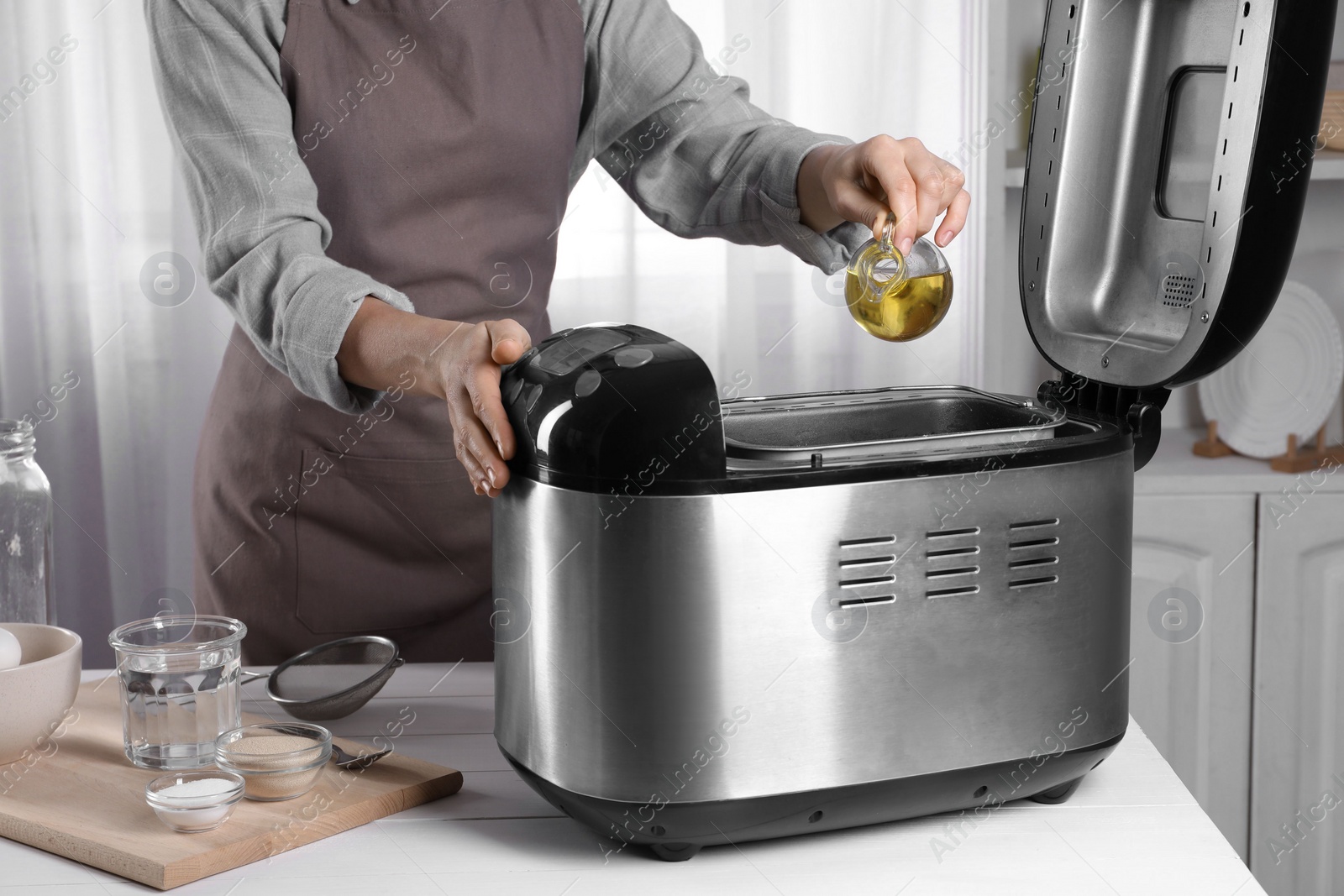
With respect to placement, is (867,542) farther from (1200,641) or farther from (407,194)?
(1200,641)

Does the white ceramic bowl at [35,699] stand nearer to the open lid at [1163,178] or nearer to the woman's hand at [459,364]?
the woman's hand at [459,364]

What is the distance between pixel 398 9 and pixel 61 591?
5.13ft

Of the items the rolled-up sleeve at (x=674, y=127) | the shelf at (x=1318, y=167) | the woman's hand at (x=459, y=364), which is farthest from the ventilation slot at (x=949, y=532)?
the shelf at (x=1318, y=167)

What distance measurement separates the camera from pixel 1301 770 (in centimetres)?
197

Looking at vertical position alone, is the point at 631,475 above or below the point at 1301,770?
above

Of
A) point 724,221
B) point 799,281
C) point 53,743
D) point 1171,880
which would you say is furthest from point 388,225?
point 799,281

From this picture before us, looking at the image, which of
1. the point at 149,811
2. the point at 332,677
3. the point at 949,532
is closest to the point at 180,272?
the point at 332,677

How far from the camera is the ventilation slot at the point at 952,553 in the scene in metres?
0.74

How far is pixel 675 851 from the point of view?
749 millimetres

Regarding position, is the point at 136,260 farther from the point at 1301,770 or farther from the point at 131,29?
the point at 1301,770

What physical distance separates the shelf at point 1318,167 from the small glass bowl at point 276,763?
53.9 inches

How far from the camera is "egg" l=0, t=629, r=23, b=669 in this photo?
848mm

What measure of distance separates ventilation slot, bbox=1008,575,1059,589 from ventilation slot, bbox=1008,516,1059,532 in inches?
1.3

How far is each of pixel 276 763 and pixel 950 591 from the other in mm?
435
